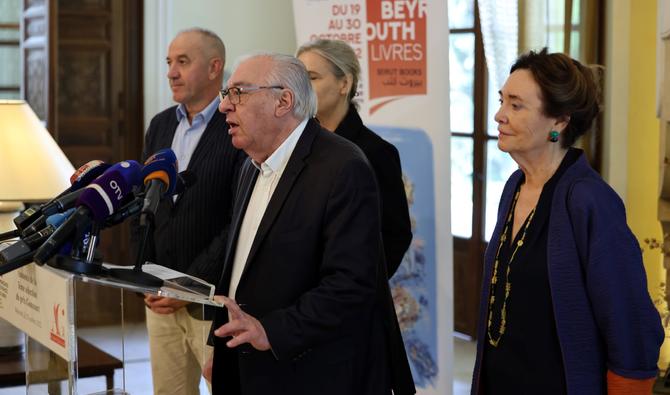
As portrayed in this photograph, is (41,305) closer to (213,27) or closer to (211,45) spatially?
(211,45)

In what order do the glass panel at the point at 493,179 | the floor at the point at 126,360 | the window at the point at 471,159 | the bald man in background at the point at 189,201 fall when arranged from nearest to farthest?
the floor at the point at 126,360 → the bald man in background at the point at 189,201 → the glass panel at the point at 493,179 → the window at the point at 471,159

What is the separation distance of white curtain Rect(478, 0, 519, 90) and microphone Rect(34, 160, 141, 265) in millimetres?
3382

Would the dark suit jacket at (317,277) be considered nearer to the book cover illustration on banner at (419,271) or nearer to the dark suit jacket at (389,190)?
the dark suit jacket at (389,190)

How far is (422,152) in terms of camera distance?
4453mm

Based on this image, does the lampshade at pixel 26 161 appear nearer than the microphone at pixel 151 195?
No

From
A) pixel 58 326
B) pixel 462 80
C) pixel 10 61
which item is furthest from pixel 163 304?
pixel 10 61

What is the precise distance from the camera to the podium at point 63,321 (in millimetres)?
2014

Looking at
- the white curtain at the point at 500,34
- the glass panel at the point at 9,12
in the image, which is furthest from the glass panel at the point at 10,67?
the white curtain at the point at 500,34

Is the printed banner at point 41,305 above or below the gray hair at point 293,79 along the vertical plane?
below

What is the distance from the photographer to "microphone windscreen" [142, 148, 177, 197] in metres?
2.20

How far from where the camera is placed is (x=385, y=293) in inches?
94.8

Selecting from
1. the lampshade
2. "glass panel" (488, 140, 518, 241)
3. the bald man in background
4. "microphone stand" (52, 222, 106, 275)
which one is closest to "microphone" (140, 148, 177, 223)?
"microphone stand" (52, 222, 106, 275)

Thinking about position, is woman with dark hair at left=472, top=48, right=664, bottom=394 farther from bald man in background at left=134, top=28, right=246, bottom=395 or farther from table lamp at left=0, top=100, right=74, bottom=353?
table lamp at left=0, top=100, right=74, bottom=353

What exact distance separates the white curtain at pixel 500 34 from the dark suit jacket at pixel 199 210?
233 centimetres
